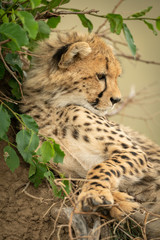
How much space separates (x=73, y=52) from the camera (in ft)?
5.36

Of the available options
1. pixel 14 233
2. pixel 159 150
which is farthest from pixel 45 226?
pixel 159 150

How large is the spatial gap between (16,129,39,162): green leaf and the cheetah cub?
0.83 ft

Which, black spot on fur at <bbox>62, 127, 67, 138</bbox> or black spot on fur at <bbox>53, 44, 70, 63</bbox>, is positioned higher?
black spot on fur at <bbox>53, 44, 70, 63</bbox>

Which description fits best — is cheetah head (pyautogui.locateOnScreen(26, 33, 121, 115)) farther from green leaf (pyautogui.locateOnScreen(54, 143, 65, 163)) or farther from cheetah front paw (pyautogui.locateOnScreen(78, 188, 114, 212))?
cheetah front paw (pyautogui.locateOnScreen(78, 188, 114, 212))

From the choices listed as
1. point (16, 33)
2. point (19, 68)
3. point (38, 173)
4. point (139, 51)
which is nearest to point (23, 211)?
point (38, 173)

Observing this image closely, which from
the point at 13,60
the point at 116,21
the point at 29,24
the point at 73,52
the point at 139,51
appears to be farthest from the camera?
the point at 139,51

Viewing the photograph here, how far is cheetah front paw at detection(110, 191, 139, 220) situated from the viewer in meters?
1.23

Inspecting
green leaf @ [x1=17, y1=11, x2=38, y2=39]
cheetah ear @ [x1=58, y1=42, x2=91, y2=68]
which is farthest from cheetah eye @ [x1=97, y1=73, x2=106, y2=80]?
green leaf @ [x1=17, y1=11, x2=38, y2=39]

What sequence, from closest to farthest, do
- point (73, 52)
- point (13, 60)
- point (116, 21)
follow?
point (116, 21)
point (13, 60)
point (73, 52)

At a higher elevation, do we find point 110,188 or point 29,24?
point 29,24

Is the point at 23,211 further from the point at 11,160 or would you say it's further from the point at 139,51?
the point at 139,51

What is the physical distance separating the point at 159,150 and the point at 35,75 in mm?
794

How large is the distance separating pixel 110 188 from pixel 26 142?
375 millimetres

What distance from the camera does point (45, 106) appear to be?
170 centimetres
